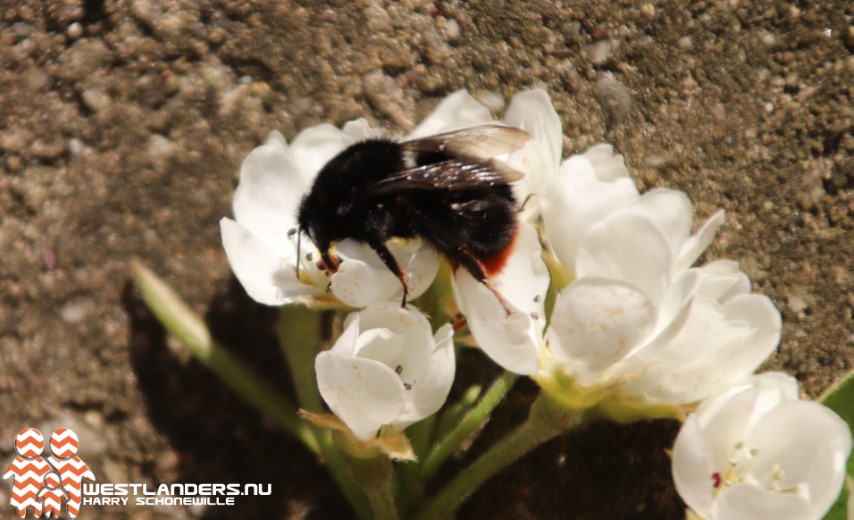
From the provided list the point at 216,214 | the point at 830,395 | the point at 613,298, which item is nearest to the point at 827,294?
the point at 830,395

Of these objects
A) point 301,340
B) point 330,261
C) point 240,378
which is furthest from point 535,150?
point 240,378

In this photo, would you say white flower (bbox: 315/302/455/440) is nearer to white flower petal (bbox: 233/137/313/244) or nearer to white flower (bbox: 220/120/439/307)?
white flower (bbox: 220/120/439/307)

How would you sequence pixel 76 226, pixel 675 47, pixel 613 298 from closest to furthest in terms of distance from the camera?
pixel 613 298 < pixel 76 226 < pixel 675 47

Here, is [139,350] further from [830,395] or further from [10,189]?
[830,395]

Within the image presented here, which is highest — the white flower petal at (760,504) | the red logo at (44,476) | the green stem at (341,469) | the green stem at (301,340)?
the white flower petal at (760,504)

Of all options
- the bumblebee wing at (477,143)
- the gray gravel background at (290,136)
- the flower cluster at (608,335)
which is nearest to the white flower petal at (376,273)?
the flower cluster at (608,335)

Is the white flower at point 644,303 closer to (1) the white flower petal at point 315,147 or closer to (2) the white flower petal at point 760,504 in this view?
(2) the white flower petal at point 760,504
